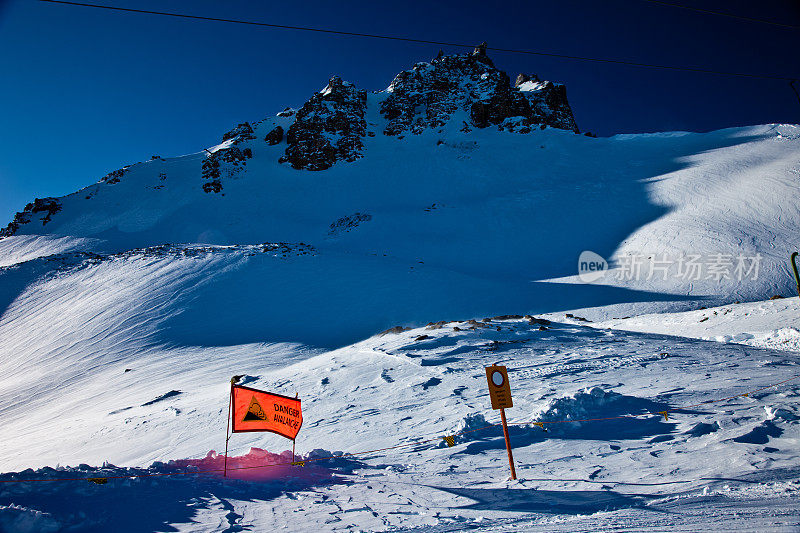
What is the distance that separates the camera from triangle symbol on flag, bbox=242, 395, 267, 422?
686cm

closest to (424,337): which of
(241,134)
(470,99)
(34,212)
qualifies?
(34,212)

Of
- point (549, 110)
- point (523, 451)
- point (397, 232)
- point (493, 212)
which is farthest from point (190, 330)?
point (549, 110)

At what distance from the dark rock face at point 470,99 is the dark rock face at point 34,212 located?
170 feet

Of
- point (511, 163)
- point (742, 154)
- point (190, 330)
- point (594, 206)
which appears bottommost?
point (190, 330)

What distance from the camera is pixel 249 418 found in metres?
6.85

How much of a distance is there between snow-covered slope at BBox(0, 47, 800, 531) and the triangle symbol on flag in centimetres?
67

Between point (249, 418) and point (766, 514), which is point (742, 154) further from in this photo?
point (249, 418)

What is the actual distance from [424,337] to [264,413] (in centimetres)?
788

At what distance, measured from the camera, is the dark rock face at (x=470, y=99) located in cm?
6888


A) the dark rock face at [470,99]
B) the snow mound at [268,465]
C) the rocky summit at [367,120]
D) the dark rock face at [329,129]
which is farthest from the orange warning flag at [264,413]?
the dark rock face at [470,99]

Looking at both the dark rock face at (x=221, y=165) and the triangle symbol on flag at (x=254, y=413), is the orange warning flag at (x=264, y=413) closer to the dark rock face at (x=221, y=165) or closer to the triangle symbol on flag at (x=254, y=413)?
the triangle symbol on flag at (x=254, y=413)

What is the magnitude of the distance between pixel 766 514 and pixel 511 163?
53.6 metres

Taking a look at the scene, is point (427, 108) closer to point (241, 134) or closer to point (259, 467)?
point (241, 134)

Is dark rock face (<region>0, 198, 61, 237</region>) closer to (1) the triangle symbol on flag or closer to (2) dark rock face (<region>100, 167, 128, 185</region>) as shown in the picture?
(2) dark rock face (<region>100, 167, 128, 185</region>)
